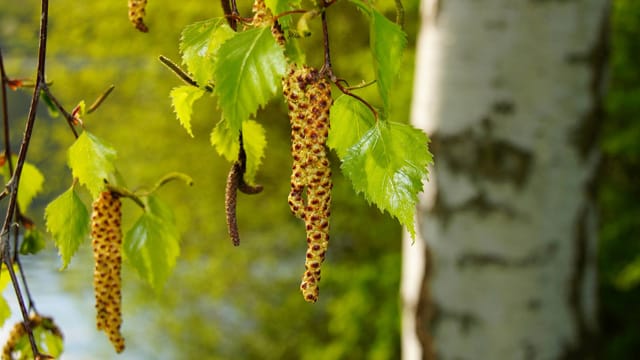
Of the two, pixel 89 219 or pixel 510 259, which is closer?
pixel 89 219

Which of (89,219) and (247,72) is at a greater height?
(247,72)

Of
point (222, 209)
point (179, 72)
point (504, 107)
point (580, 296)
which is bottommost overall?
point (222, 209)

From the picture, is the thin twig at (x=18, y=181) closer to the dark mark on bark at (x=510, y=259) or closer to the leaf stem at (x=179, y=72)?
the leaf stem at (x=179, y=72)

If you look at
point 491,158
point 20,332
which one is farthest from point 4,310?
point 491,158

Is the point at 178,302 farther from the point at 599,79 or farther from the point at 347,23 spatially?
the point at 599,79

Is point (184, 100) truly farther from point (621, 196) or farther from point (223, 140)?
point (621, 196)

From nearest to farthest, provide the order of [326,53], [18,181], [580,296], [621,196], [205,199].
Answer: [326,53]
[18,181]
[580,296]
[621,196]
[205,199]

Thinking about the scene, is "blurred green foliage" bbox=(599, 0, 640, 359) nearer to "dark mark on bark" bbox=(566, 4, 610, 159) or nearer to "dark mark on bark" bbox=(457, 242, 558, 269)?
"dark mark on bark" bbox=(566, 4, 610, 159)

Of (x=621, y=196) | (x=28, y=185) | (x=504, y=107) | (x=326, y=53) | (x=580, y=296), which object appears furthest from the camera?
(x=621, y=196)
